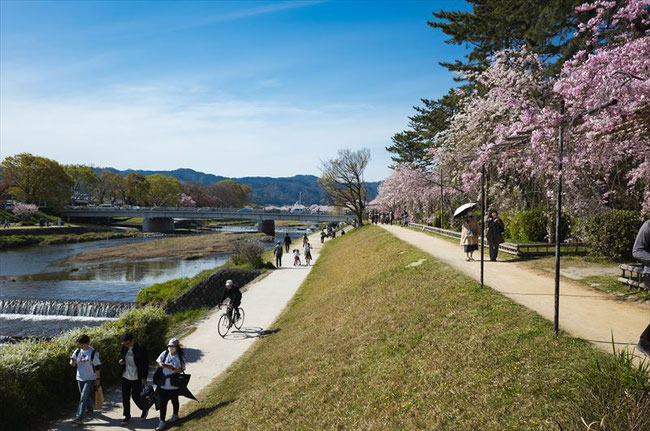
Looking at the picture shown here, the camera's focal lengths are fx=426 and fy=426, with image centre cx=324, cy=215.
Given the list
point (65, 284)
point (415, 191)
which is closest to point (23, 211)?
point (65, 284)

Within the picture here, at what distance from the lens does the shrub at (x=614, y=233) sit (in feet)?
47.8

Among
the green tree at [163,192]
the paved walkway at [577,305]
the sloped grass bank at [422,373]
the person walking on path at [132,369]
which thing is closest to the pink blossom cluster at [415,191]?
the paved walkway at [577,305]

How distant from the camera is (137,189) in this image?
11925 centimetres

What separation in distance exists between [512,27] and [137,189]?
372 feet

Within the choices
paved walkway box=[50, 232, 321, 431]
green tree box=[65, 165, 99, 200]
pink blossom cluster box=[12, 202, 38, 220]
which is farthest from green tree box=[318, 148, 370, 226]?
green tree box=[65, 165, 99, 200]

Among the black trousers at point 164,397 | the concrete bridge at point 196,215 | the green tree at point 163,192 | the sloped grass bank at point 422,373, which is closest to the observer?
the sloped grass bank at point 422,373

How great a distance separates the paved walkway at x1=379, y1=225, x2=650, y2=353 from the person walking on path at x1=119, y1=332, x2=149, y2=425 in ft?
28.5

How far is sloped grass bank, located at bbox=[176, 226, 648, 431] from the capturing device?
18.7ft

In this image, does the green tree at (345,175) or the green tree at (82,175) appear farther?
the green tree at (82,175)

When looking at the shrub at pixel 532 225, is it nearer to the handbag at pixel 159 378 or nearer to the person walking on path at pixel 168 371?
the person walking on path at pixel 168 371

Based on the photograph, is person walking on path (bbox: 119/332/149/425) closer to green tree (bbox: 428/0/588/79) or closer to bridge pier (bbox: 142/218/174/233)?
green tree (bbox: 428/0/588/79)

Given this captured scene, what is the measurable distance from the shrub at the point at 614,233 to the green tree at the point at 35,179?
95896 mm

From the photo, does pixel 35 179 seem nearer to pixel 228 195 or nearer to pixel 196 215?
pixel 196 215

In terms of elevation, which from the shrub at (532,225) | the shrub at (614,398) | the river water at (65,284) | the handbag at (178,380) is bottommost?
the river water at (65,284)
